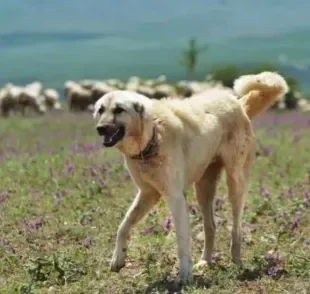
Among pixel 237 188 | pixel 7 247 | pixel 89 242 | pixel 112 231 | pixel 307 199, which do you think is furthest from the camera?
pixel 307 199

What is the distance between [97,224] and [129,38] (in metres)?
59.9

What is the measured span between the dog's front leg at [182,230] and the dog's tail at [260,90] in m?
1.46

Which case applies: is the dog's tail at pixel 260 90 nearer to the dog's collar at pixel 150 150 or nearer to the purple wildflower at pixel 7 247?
the dog's collar at pixel 150 150

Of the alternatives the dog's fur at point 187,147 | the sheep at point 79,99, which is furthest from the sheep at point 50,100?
the dog's fur at point 187,147

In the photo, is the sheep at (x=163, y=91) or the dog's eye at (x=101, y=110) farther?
the sheep at (x=163, y=91)

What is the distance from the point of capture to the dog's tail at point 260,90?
7.68 meters

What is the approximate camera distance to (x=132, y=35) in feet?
224

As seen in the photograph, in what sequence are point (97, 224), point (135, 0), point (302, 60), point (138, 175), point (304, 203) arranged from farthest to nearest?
point (135, 0), point (302, 60), point (304, 203), point (97, 224), point (138, 175)

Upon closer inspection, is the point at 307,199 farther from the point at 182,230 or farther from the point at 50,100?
the point at 50,100

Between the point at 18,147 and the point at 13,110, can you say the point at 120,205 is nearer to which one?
the point at 18,147

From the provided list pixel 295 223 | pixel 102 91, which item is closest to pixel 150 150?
pixel 295 223

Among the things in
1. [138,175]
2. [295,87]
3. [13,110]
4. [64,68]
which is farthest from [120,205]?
[64,68]

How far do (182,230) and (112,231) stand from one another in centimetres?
171

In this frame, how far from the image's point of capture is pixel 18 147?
1466cm
